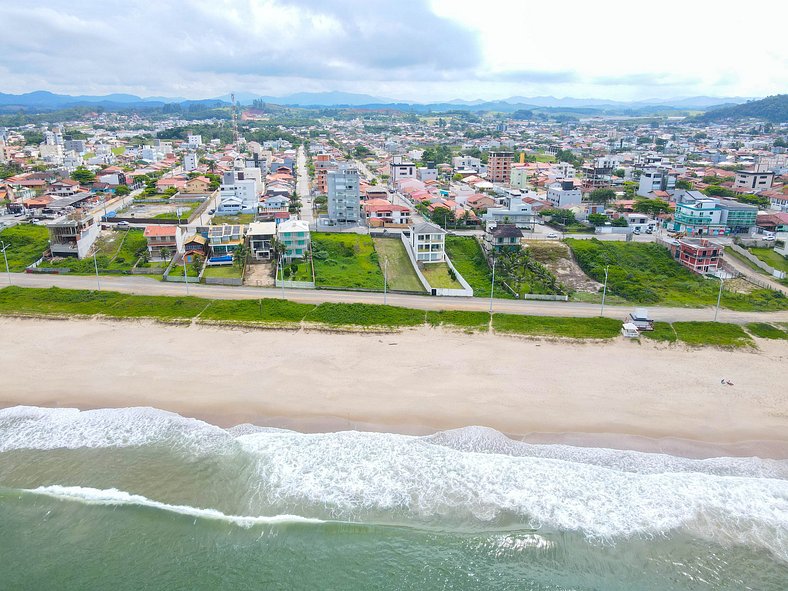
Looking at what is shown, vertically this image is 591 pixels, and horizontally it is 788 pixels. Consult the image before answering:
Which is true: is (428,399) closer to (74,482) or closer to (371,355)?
(371,355)

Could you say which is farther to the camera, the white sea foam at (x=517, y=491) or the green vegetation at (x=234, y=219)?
the green vegetation at (x=234, y=219)

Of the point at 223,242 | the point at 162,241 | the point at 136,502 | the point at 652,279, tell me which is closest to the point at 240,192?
the point at 162,241

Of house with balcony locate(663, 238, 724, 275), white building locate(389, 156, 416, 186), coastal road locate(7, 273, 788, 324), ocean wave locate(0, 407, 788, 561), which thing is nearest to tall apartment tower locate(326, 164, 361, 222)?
coastal road locate(7, 273, 788, 324)

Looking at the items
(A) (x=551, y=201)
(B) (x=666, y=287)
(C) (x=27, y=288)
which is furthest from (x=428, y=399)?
(A) (x=551, y=201)

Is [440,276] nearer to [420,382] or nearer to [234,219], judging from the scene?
[420,382]

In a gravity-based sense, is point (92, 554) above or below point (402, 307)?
below

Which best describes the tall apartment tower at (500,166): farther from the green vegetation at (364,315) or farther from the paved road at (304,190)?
the green vegetation at (364,315)

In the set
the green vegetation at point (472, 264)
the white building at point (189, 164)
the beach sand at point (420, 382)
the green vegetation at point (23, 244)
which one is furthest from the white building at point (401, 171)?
the beach sand at point (420, 382)
